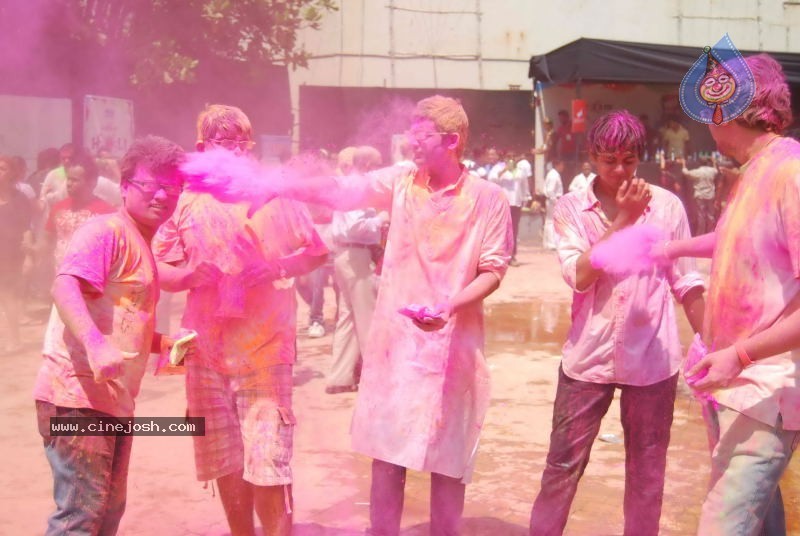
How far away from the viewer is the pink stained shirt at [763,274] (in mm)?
2764

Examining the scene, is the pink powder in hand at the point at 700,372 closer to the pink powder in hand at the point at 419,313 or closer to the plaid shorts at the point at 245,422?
the pink powder in hand at the point at 419,313

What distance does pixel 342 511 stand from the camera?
4.70 meters

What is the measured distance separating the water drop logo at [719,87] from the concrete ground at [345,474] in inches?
90.1

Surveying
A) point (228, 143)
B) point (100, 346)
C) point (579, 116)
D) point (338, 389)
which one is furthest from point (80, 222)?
point (579, 116)

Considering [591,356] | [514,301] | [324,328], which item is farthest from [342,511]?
[514,301]

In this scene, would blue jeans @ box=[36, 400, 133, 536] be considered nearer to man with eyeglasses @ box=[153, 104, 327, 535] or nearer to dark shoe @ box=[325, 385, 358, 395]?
man with eyeglasses @ box=[153, 104, 327, 535]

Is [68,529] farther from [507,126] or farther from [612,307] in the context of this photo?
[507,126]

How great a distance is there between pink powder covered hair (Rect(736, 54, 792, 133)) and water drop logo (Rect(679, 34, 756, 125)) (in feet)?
0.07

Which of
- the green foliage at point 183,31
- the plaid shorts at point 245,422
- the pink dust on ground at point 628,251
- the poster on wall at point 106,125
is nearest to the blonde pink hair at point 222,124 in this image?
the plaid shorts at point 245,422

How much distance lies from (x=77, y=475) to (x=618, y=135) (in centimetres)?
236

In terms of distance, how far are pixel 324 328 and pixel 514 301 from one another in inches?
123

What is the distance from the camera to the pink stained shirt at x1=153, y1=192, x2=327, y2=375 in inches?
146

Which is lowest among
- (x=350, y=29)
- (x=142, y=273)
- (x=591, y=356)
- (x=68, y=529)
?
(x=68, y=529)

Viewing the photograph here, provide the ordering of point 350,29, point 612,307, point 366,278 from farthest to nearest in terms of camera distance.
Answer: point 350,29, point 366,278, point 612,307
